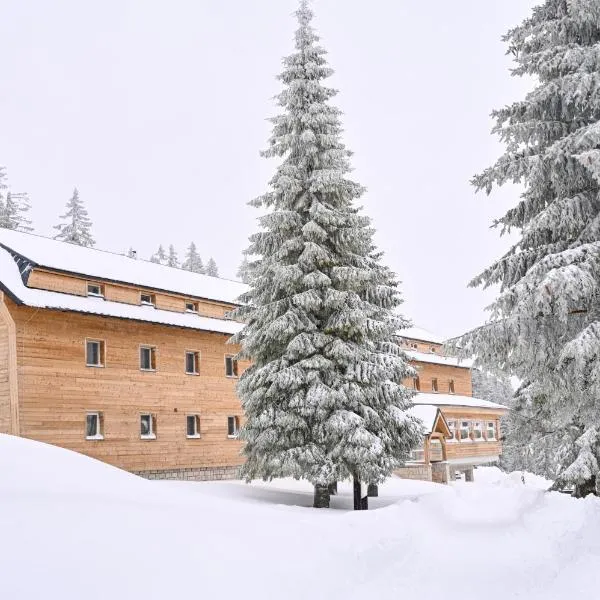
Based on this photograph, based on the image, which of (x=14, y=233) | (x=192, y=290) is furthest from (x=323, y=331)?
(x=14, y=233)

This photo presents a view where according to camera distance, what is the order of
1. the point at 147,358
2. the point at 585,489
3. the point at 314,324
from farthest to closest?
1. the point at 147,358
2. the point at 314,324
3. the point at 585,489

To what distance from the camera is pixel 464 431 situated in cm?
4831

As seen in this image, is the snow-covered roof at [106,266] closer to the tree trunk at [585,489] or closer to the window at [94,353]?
the window at [94,353]

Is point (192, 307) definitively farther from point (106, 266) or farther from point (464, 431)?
point (464, 431)

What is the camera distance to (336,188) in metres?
20.6

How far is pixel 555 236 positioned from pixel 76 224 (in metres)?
47.5

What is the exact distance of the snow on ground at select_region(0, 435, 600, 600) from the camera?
726 cm

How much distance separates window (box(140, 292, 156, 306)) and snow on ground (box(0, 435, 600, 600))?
1803 cm

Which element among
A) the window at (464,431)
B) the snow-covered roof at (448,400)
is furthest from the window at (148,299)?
the window at (464,431)

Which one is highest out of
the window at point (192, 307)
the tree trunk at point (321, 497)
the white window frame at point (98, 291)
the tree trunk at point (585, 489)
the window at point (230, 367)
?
the white window frame at point (98, 291)

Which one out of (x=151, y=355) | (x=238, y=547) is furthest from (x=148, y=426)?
(x=238, y=547)

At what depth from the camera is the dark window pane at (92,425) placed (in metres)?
27.0

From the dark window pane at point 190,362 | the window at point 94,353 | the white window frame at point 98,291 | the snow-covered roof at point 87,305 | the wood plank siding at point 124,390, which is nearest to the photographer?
the snow-covered roof at point 87,305

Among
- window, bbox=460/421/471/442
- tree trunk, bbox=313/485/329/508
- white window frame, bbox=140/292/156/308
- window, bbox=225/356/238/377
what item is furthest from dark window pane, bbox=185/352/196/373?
window, bbox=460/421/471/442
